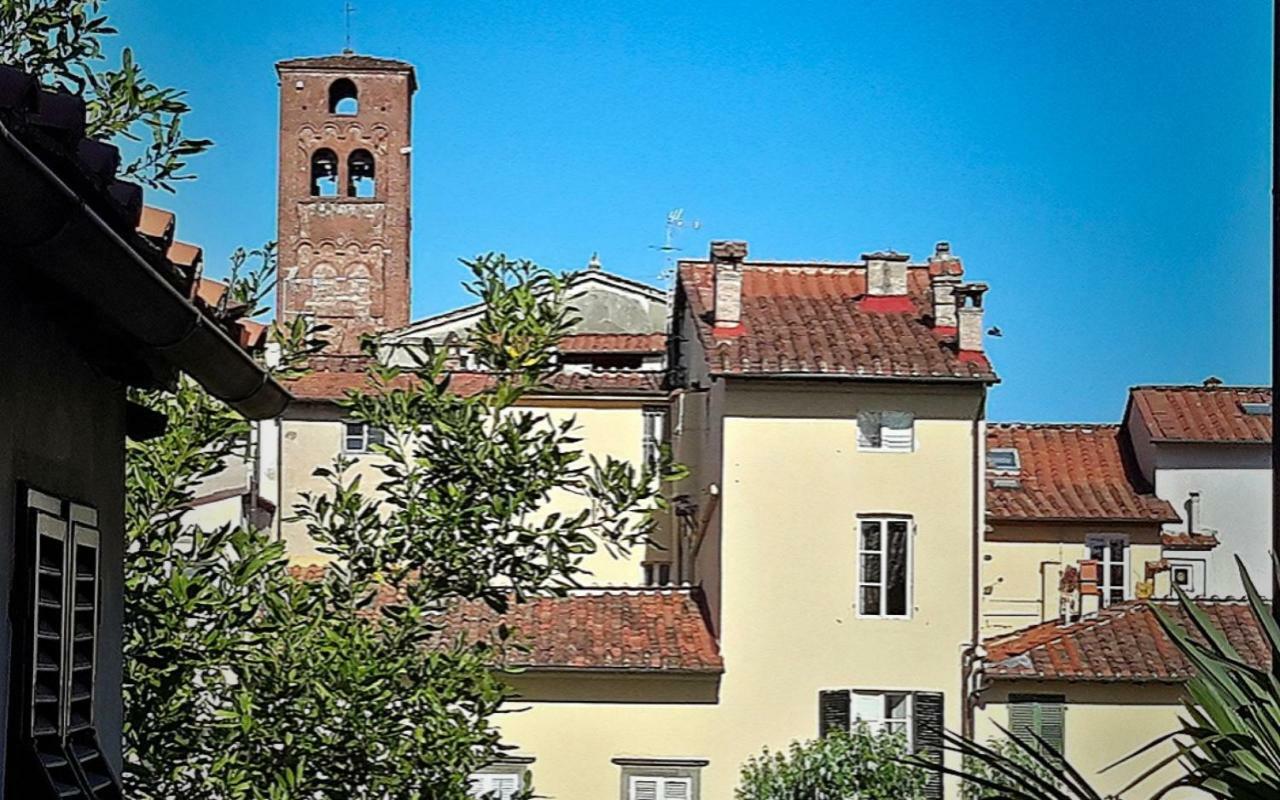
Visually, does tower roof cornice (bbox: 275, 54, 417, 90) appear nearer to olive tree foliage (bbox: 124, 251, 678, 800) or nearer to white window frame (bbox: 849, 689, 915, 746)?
white window frame (bbox: 849, 689, 915, 746)

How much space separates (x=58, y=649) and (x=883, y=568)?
20.5m

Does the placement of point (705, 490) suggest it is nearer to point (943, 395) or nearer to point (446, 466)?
point (943, 395)

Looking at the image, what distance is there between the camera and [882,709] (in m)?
23.2

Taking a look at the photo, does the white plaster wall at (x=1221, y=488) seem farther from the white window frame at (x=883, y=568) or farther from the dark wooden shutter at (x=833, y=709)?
the dark wooden shutter at (x=833, y=709)

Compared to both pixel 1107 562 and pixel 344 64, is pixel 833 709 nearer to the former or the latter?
pixel 1107 562

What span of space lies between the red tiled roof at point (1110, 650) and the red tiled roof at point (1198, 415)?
767 cm

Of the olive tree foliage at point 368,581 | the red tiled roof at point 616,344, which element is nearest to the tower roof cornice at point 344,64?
the red tiled roof at point 616,344

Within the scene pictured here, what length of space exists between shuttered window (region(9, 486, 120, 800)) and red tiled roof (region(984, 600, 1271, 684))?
19584 mm

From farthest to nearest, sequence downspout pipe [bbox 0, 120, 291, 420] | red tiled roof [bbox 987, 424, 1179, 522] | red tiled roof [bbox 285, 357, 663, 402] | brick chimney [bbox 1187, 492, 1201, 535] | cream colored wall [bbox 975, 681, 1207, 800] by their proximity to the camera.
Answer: brick chimney [bbox 1187, 492, 1201, 535], red tiled roof [bbox 987, 424, 1179, 522], red tiled roof [bbox 285, 357, 663, 402], cream colored wall [bbox 975, 681, 1207, 800], downspout pipe [bbox 0, 120, 291, 420]

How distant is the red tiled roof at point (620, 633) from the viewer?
73.2ft

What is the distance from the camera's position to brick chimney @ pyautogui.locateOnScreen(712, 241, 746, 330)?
80.8 feet

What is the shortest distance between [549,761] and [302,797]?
16723mm

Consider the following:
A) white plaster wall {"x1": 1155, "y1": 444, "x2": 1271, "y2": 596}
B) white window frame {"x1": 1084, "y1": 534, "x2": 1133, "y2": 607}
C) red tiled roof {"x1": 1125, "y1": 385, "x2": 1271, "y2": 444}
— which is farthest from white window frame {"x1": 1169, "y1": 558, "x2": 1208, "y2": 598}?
red tiled roof {"x1": 1125, "y1": 385, "x2": 1271, "y2": 444}

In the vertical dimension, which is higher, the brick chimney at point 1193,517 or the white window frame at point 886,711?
the brick chimney at point 1193,517
